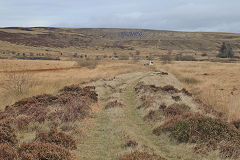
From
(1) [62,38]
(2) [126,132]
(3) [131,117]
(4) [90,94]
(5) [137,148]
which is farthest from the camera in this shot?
(1) [62,38]

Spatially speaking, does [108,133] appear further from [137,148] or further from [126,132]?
[137,148]

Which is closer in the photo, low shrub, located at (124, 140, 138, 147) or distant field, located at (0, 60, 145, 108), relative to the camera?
low shrub, located at (124, 140, 138, 147)

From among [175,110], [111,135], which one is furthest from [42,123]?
[175,110]

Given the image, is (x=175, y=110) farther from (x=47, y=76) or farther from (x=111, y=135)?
(x=47, y=76)

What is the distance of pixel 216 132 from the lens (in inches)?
303

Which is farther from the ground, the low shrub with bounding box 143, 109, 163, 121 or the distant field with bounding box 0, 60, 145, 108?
the low shrub with bounding box 143, 109, 163, 121

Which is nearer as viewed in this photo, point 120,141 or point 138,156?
point 138,156

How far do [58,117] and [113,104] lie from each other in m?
3.98

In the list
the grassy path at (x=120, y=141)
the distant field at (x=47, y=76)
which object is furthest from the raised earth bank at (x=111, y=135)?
the distant field at (x=47, y=76)

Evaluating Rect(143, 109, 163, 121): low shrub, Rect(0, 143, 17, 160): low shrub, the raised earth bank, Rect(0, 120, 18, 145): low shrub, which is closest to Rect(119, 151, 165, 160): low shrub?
the raised earth bank

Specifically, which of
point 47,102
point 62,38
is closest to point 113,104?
point 47,102

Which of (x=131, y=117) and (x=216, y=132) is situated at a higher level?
(x=216, y=132)

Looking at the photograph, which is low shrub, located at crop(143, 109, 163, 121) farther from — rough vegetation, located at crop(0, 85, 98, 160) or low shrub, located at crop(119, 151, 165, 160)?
low shrub, located at crop(119, 151, 165, 160)

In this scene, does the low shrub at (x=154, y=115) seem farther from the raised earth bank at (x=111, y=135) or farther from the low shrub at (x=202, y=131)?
the low shrub at (x=202, y=131)
